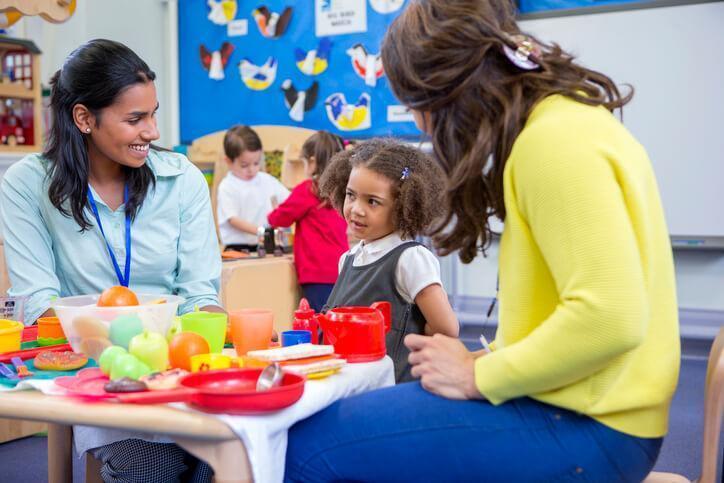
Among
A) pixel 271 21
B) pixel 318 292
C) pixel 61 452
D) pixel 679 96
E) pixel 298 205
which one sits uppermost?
pixel 271 21

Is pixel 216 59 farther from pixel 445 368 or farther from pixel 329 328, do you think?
pixel 445 368

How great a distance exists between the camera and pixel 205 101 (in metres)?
6.14

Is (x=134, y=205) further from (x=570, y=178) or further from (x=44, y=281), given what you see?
(x=570, y=178)

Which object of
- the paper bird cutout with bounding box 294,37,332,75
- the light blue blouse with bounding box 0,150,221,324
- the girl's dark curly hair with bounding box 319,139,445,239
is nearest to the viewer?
the light blue blouse with bounding box 0,150,221,324

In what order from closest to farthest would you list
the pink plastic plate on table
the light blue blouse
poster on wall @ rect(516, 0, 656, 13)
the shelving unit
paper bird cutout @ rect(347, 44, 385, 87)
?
1. the pink plastic plate on table
2. the light blue blouse
3. the shelving unit
4. poster on wall @ rect(516, 0, 656, 13)
5. paper bird cutout @ rect(347, 44, 385, 87)

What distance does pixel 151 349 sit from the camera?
1223 millimetres

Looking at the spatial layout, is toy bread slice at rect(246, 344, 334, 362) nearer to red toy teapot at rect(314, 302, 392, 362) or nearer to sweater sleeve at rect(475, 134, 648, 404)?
red toy teapot at rect(314, 302, 392, 362)

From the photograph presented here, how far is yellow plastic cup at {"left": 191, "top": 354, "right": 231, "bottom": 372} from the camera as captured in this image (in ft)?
4.05

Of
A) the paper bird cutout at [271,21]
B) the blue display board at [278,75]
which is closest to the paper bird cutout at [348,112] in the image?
the blue display board at [278,75]

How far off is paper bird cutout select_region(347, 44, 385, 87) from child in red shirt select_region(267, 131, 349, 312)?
1.60 meters

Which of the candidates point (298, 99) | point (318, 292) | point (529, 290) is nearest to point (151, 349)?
point (529, 290)

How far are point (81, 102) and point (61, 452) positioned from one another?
837mm

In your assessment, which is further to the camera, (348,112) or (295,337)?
(348,112)

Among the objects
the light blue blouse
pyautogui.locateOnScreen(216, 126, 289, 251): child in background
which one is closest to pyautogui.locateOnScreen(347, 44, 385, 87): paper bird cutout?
pyautogui.locateOnScreen(216, 126, 289, 251): child in background
